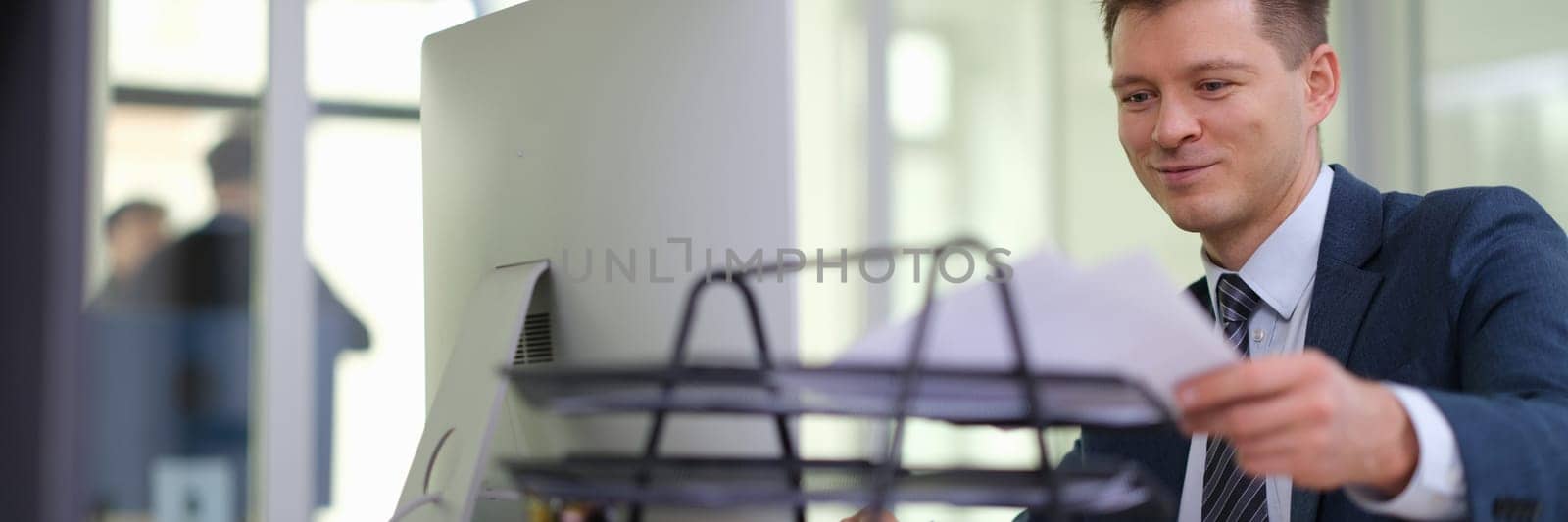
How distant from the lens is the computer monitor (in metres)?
0.86

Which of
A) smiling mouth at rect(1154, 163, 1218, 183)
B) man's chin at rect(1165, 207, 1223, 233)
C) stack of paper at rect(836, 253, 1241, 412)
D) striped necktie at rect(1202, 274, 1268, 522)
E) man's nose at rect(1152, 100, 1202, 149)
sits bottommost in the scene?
Answer: striped necktie at rect(1202, 274, 1268, 522)

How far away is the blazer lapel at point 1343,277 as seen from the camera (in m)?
1.08

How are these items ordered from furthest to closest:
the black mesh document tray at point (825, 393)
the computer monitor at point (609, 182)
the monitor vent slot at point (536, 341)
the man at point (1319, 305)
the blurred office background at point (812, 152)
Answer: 1. the blurred office background at point (812, 152)
2. the monitor vent slot at point (536, 341)
3. the computer monitor at point (609, 182)
4. the man at point (1319, 305)
5. the black mesh document tray at point (825, 393)

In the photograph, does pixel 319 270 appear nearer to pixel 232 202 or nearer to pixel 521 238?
pixel 232 202

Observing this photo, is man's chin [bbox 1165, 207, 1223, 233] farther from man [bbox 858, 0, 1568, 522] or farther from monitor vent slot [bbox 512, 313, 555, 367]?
monitor vent slot [bbox 512, 313, 555, 367]

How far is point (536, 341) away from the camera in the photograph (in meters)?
1.01

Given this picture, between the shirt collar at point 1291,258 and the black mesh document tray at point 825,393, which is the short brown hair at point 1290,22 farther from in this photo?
the black mesh document tray at point 825,393

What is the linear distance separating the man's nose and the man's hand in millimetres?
600

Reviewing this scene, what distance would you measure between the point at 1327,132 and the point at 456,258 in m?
2.89

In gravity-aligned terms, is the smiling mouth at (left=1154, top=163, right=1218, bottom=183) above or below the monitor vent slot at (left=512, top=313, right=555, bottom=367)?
above

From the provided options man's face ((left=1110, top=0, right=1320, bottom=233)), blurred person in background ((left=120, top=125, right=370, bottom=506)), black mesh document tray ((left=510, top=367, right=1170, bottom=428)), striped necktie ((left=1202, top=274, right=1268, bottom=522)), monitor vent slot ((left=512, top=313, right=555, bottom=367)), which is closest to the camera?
black mesh document tray ((left=510, top=367, right=1170, bottom=428))

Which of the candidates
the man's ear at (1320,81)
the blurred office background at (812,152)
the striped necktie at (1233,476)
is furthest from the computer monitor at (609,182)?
the blurred office background at (812,152)

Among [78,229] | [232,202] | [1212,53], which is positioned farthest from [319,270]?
[78,229]

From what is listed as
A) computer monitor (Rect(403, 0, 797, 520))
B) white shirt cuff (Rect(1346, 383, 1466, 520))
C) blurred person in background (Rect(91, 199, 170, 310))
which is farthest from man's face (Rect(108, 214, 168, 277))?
white shirt cuff (Rect(1346, 383, 1466, 520))
